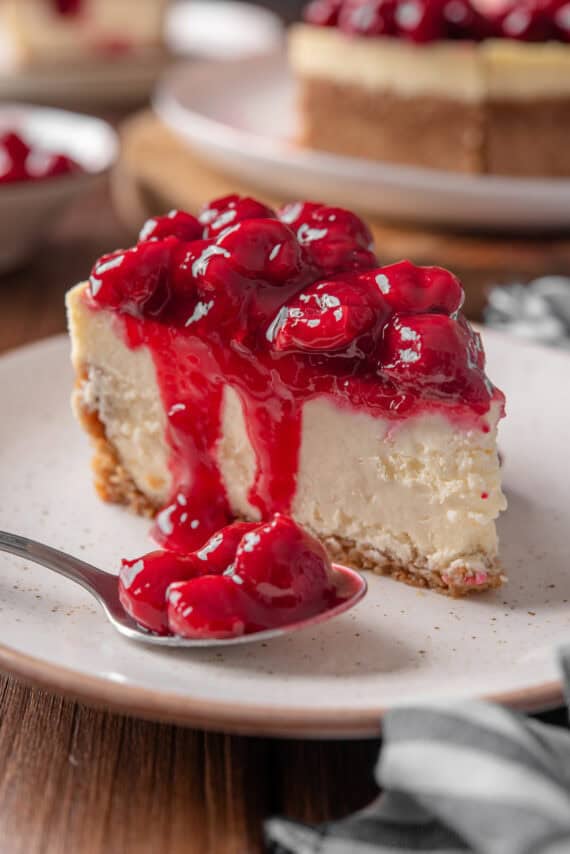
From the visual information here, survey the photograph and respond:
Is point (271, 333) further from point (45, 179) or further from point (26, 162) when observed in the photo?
point (26, 162)

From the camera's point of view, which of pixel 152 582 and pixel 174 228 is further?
pixel 174 228

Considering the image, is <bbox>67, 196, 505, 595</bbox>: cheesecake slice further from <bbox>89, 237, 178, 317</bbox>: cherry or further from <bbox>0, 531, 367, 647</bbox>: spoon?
<bbox>0, 531, 367, 647</bbox>: spoon

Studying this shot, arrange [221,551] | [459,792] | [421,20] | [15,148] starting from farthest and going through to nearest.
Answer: [421,20]
[15,148]
[221,551]
[459,792]

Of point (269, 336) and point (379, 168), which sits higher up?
point (269, 336)

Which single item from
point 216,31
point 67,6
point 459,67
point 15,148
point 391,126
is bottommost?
point 216,31

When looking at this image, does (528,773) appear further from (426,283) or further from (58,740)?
(426,283)

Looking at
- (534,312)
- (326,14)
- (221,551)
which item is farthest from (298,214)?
→ (326,14)

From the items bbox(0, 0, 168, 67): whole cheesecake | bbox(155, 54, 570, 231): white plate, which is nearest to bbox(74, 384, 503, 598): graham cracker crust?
bbox(155, 54, 570, 231): white plate
